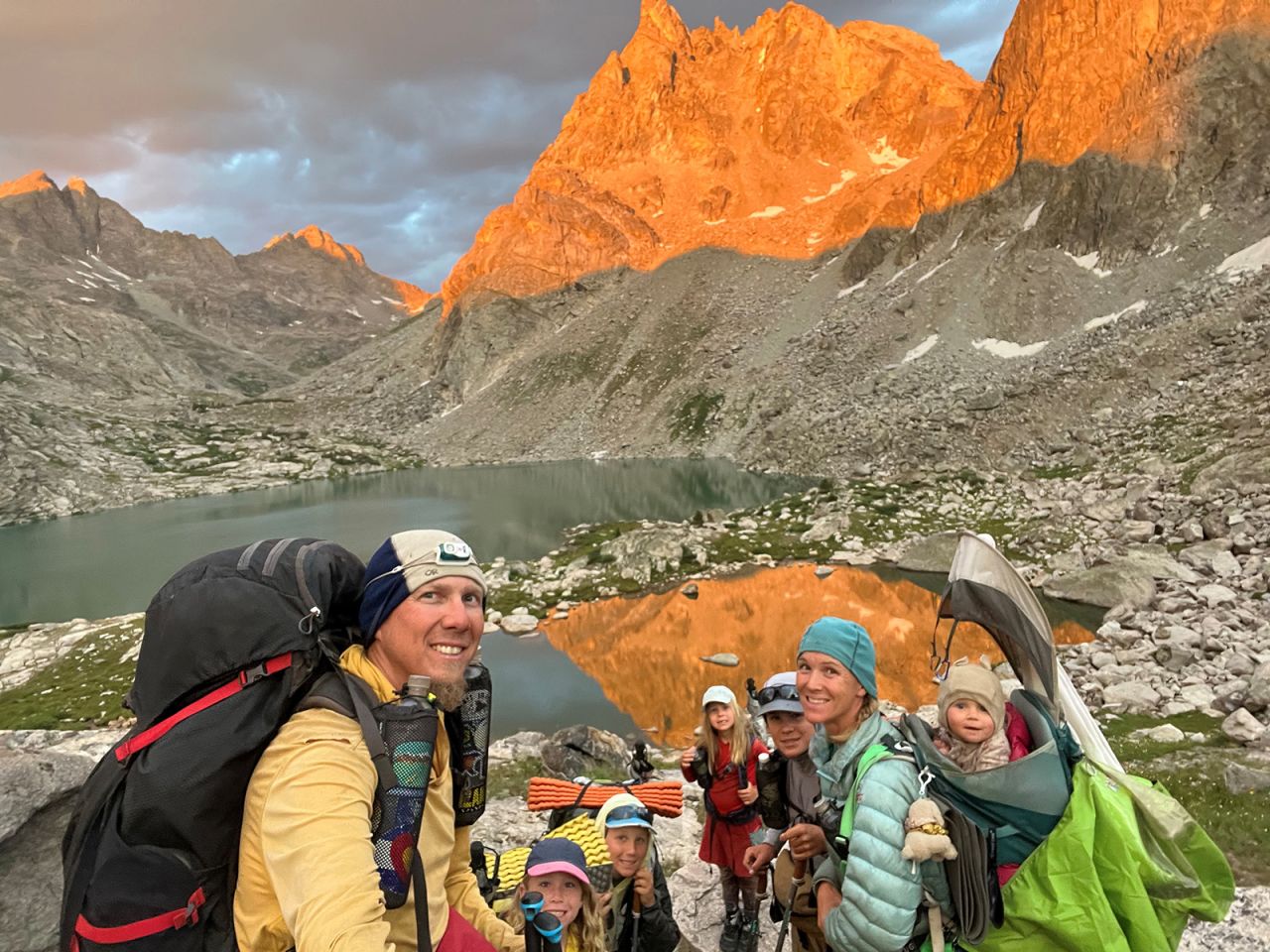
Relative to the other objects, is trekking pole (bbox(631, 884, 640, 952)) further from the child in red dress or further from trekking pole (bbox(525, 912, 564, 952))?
trekking pole (bbox(525, 912, 564, 952))

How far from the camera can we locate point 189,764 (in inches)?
75.9

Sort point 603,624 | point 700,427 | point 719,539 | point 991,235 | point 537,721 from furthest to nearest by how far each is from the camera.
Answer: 1. point 700,427
2. point 991,235
3. point 719,539
4. point 603,624
5. point 537,721

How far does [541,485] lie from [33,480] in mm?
63491

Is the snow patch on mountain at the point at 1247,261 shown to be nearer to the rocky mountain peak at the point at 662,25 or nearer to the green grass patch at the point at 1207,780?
the green grass patch at the point at 1207,780

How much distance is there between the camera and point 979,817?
3197 mm

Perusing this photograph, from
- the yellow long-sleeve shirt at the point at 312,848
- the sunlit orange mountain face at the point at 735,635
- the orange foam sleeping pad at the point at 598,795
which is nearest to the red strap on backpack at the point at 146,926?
the yellow long-sleeve shirt at the point at 312,848

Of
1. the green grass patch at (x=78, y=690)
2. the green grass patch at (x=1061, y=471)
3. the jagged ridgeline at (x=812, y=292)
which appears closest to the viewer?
the green grass patch at (x=78, y=690)

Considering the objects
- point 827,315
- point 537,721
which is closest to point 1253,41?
point 827,315

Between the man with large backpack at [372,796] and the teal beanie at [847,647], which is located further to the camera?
the teal beanie at [847,647]

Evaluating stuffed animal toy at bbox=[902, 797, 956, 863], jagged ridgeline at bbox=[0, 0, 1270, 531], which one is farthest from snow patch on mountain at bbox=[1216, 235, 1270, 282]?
stuffed animal toy at bbox=[902, 797, 956, 863]

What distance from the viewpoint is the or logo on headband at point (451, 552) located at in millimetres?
2768

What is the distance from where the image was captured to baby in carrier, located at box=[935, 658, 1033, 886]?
3750 millimetres

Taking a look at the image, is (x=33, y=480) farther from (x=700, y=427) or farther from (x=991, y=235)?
(x=991, y=235)

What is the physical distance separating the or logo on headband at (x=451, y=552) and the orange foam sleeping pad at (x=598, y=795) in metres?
3.91
